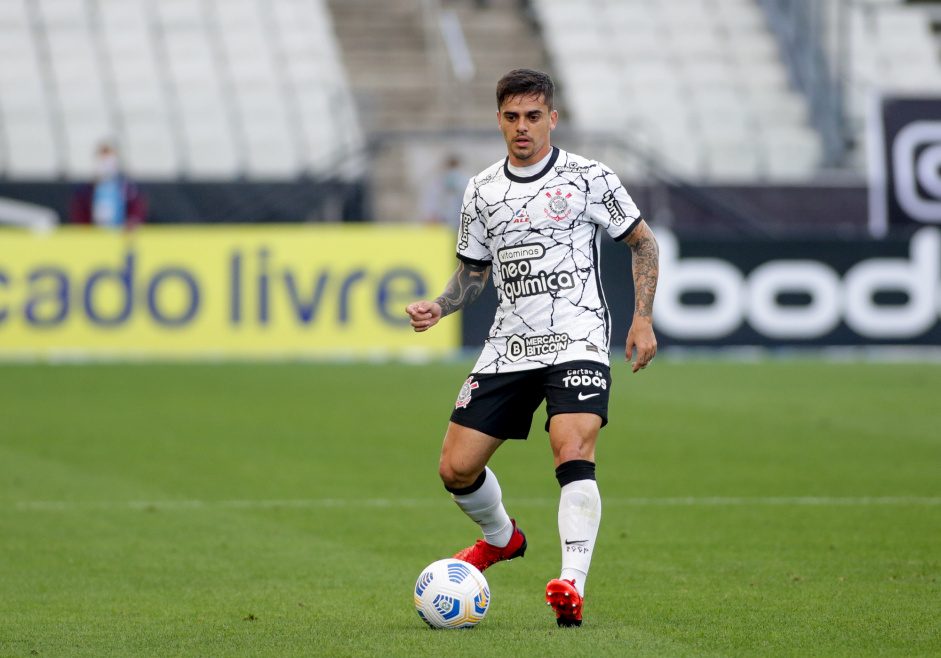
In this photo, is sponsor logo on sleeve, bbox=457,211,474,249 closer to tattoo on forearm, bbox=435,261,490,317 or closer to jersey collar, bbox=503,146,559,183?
tattoo on forearm, bbox=435,261,490,317

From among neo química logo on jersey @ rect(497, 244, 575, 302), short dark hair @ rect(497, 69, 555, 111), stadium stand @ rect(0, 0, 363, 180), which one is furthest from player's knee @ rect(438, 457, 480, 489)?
stadium stand @ rect(0, 0, 363, 180)

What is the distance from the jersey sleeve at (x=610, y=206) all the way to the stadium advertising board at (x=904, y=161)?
14.1 metres

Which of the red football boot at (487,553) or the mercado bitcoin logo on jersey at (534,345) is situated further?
the red football boot at (487,553)

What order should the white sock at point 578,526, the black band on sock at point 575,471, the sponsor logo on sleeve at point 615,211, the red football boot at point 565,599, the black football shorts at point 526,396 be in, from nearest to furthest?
the red football boot at point 565,599, the white sock at point 578,526, the black band on sock at point 575,471, the black football shorts at point 526,396, the sponsor logo on sleeve at point 615,211

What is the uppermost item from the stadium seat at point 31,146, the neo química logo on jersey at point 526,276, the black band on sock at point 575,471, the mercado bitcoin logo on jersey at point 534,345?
the neo química logo on jersey at point 526,276

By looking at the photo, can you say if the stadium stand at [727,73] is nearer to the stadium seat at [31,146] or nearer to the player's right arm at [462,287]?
the stadium seat at [31,146]

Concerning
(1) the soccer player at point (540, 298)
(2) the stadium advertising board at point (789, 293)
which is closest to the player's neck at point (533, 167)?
(1) the soccer player at point (540, 298)

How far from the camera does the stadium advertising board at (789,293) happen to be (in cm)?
1862

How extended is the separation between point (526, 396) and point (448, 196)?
1628 cm

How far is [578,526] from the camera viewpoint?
17.5 ft

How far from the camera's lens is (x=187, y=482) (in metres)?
9.41

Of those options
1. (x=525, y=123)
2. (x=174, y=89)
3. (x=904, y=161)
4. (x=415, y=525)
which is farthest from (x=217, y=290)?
(x=525, y=123)

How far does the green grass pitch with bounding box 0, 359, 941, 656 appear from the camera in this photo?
528cm

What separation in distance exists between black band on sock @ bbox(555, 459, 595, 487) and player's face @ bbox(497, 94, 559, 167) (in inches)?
48.1
